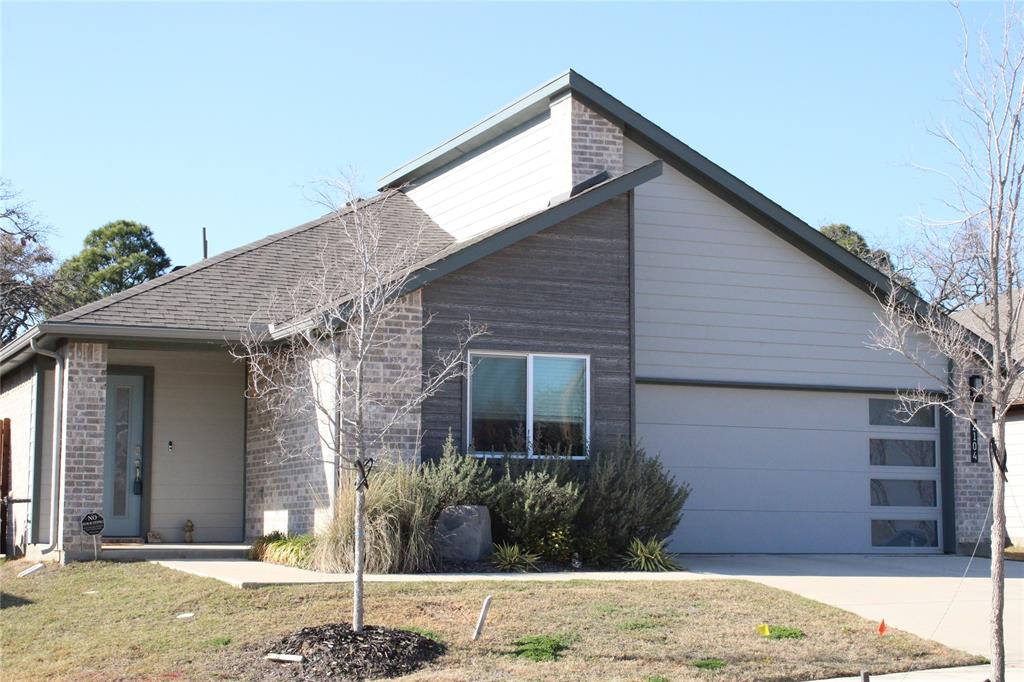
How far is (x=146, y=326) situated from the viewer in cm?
1548

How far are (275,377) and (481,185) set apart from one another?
15.9ft

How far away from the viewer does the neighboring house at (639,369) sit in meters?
16.1

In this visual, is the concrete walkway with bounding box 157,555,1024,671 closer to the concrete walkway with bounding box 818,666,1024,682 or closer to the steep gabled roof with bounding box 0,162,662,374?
the concrete walkway with bounding box 818,666,1024,682

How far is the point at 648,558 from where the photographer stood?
14.6 metres

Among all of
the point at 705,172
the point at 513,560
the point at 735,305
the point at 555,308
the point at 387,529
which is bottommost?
the point at 513,560

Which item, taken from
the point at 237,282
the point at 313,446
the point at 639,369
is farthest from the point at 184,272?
the point at 639,369

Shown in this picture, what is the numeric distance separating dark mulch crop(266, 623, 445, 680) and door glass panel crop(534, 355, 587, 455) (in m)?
5.60

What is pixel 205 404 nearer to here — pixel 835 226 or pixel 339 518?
pixel 339 518

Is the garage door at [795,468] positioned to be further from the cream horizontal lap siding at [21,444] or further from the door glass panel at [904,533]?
the cream horizontal lap siding at [21,444]

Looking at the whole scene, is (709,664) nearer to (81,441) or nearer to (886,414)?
(81,441)

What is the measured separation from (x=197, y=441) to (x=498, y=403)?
208 inches

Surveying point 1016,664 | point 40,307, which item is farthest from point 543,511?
point 40,307

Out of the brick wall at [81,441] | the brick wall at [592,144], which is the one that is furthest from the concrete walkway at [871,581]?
the brick wall at [592,144]

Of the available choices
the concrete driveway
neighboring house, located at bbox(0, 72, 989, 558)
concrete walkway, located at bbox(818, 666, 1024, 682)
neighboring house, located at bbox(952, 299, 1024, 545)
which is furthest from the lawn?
neighboring house, located at bbox(952, 299, 1024, 545)
